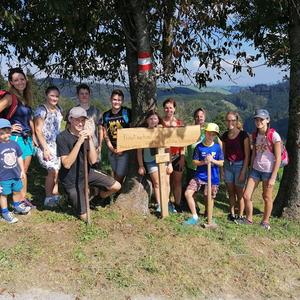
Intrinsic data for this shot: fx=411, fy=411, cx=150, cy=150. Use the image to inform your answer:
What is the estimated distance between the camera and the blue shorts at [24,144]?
5.54m

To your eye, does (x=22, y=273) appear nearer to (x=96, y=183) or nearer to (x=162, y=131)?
(x=96, y=183)

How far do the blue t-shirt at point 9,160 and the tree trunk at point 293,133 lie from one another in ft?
14.1

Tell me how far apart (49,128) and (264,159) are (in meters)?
3.11

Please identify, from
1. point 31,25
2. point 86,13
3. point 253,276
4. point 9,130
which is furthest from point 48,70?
point 253,276

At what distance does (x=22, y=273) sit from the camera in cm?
436

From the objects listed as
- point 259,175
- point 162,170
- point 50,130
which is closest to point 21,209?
point 50,130

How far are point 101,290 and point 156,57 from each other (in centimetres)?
422

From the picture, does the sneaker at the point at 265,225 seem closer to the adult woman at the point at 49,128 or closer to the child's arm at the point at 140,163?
the child's arm at the point at 140,163

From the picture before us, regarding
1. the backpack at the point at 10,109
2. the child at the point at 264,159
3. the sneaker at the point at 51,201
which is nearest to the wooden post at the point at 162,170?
the child at the point at 264,159

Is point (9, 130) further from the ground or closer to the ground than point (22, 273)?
further from the ground

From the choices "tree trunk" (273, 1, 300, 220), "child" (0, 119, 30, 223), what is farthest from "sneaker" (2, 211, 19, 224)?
"tree trunk" (273, 1, 300, 220)

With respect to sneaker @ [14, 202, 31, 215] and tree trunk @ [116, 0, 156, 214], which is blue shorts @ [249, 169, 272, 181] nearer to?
tree trunk @ [116, 0, 156, 214]

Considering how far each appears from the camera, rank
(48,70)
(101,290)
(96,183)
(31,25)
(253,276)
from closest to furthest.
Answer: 1. (101,290)
2. (253,276)
3. (96,183)
4. (31,25)
5. (48,70)

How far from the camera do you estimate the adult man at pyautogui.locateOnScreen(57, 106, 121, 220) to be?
5289 millimetres
